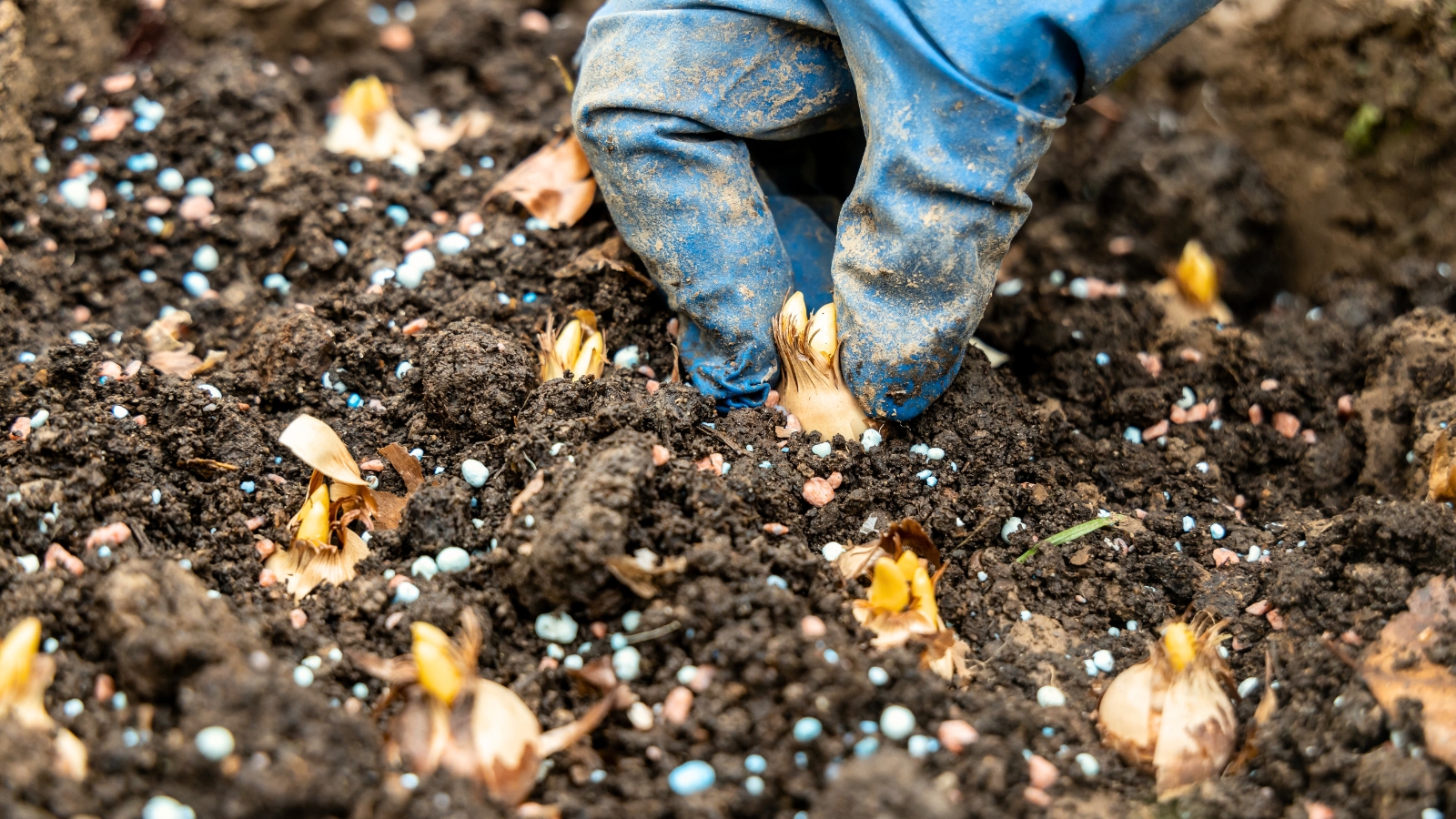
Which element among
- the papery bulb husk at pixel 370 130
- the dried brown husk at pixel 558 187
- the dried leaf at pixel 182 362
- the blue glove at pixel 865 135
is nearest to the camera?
the blue glove at pixel 865 135

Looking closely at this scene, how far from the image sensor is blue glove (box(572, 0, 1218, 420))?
4.81 feet

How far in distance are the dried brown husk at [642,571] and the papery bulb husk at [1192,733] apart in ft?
2.25

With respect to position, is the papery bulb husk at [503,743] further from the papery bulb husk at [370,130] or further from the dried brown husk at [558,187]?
the papery bulb husk at [370,130]

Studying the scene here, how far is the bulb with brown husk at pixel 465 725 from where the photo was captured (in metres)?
1.27

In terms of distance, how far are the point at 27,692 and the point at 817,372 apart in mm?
1166

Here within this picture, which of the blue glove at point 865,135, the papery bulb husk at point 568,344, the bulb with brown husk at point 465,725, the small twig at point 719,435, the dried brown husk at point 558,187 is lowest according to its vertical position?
the bulb with brown husk at point 465,725

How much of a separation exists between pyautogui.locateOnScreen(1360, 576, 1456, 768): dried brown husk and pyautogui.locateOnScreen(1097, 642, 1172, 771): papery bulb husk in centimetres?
25

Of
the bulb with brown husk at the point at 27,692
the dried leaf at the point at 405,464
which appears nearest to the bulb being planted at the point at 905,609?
the dried leaf at the point at 405,464

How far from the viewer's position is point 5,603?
1.39m

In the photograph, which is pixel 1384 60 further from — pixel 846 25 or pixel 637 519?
pixel 637 519

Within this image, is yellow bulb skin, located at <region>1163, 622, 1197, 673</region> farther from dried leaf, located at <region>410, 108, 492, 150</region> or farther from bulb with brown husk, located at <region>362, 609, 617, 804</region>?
dried leaf, located at <region>410, 108, 492, 150</region>

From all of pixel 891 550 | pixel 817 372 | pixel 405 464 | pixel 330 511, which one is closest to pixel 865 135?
pixel 817 372

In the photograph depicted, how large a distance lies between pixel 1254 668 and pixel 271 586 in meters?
1.43

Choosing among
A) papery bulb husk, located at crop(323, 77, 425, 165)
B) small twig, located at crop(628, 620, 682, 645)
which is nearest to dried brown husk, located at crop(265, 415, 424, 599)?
small twig, located at crop(628, 620, 682, 645)
